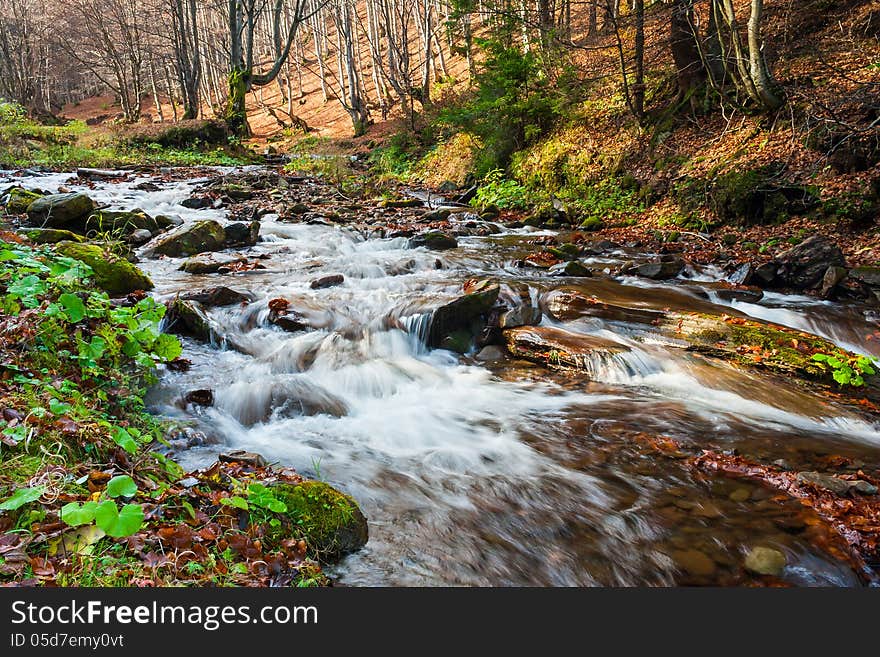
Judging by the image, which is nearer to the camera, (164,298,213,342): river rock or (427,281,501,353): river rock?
(164,298,213,342): river rock

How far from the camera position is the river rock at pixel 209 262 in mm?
8625

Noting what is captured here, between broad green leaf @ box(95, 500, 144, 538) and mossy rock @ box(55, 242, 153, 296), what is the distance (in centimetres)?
472

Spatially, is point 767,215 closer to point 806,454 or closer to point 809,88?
point 809,88

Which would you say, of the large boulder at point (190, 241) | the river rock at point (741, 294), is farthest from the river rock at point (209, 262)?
the river rock at point (741, 294)

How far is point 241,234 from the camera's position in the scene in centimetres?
1072

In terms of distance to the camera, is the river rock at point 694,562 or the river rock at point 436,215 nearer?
the river rock at point 694,562

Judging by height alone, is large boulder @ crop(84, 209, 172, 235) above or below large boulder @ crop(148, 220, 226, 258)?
above

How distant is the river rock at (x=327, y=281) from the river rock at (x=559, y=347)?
3270 mm

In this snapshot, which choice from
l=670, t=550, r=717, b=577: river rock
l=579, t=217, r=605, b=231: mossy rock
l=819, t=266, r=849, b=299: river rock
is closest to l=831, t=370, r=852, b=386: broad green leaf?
l=819, t=266, r=849, b=299: river rock

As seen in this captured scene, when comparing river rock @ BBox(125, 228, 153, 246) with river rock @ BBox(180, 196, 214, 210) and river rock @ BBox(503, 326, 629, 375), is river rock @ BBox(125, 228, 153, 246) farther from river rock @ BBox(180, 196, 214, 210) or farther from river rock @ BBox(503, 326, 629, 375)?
river rock @ BBox(503, 326, 629, 375)

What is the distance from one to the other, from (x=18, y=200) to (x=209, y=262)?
4.72m

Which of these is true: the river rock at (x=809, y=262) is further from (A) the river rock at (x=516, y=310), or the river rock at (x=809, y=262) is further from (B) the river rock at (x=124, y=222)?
(B) the river rock at (x=124, y=222)

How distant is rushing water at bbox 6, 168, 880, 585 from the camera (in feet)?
10.2

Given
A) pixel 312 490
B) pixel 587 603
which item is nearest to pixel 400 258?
pixel 312 490
